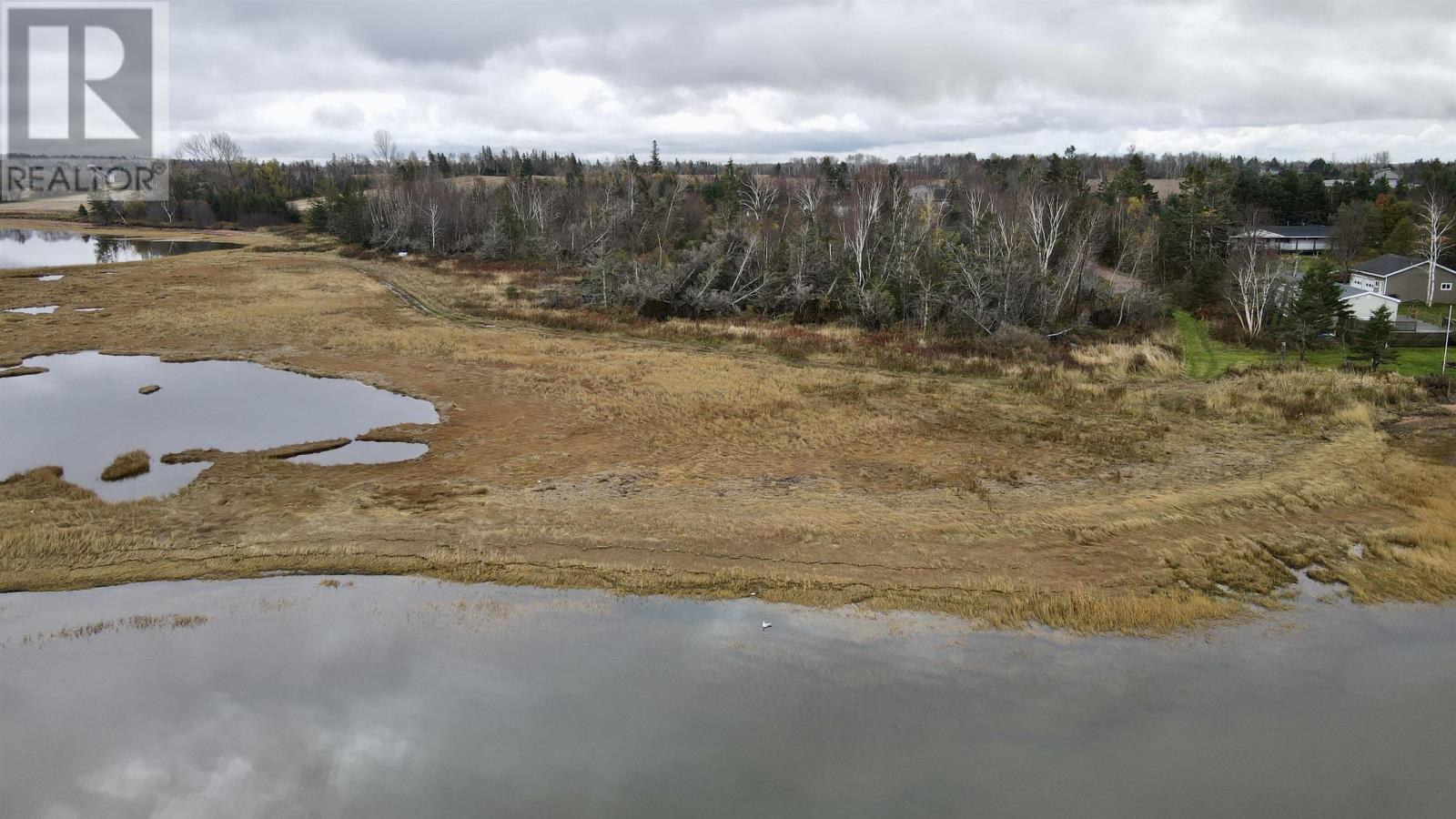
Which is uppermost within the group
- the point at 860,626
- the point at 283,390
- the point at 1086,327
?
the point at 1086,327

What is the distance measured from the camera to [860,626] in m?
13.9

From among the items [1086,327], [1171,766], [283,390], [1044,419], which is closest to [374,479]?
[283,390]

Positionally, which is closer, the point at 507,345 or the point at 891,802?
the point at 891,802

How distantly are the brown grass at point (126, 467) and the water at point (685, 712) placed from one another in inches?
218

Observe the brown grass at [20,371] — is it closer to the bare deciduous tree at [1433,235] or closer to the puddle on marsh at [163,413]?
the puddle on marsh at [163,413]

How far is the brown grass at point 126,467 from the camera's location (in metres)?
19.4

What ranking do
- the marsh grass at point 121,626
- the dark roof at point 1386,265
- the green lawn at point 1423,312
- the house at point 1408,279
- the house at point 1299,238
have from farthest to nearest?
the house at point 1299,238 → the dark roof at point 1386,265 → the house at point 1408,279 → the green lawn at point 1423,312 → the marsh grass at point 121,626

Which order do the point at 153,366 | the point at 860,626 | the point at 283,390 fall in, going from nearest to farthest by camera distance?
the point at 860,626
the point at 283,390
the point at 153,366

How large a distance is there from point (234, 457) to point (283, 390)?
786cm

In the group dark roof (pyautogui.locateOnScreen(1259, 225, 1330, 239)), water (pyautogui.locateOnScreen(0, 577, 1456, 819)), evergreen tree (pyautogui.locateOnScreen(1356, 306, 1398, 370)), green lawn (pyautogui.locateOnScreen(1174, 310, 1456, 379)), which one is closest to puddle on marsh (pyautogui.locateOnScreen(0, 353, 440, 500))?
water (pyautogui.locateOnScreen(0, 577, 1456, 819))

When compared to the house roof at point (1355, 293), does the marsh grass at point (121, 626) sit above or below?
below

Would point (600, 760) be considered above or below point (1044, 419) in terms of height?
below

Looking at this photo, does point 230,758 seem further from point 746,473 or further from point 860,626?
point 746,473

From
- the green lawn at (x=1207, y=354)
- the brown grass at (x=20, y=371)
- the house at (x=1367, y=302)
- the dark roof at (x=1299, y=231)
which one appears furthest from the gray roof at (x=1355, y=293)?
the brown grass at (x=20, y=371)
